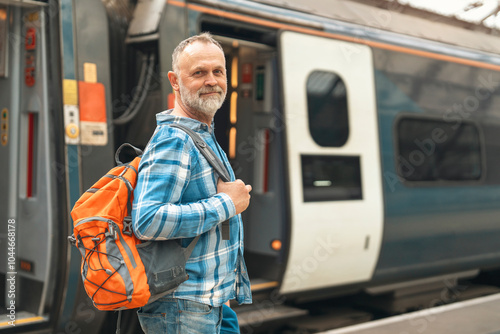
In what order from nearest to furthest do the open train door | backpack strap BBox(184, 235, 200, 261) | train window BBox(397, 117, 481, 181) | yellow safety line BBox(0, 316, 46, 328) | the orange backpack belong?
the orange backpack
backpack strap BBox(184, 235, 200, 261)
yellow safety line BBox(0, 316, 46, 328)
the open train door
train window BBox(397, 117, 481, 181)

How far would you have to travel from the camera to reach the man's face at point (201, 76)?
1720 millimetres

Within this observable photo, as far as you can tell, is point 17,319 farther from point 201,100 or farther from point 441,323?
point 441,323

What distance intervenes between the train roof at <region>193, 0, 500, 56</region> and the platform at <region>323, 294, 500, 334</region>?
2233 mm

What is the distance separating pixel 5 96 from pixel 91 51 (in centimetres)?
65

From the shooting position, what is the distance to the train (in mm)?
3107

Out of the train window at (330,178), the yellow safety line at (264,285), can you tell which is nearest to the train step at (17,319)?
the yellow safety line at (264,285)

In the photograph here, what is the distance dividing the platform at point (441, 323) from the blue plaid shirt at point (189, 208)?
203 cm

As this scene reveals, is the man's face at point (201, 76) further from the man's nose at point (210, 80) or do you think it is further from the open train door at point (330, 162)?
the open train door at point (330, 162)

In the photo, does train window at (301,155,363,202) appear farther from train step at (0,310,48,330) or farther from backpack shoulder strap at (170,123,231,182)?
backpack shoulder strap at (170,123,231,182)

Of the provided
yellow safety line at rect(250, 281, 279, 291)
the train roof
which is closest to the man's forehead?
the train roof

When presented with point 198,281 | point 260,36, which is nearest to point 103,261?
point 198,281

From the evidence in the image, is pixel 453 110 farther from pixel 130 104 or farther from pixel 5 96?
pixel 5 96

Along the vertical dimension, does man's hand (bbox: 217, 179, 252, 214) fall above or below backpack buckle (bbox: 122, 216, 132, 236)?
above

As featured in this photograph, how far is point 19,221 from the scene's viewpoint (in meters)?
3.35
